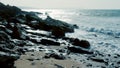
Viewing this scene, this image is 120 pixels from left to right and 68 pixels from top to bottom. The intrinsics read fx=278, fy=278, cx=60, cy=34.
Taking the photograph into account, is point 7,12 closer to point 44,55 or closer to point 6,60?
point 44,55

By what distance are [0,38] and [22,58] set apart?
184cm

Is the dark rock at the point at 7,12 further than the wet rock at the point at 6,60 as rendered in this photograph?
Yes

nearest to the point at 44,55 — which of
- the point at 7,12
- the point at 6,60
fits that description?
the point at 6,60

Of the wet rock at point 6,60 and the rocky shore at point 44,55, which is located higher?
the wet rock at point 6,60

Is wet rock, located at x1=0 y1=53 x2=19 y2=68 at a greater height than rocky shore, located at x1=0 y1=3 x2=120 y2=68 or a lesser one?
greater

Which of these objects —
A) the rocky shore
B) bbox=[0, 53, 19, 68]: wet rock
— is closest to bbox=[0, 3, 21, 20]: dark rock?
the rocky shore

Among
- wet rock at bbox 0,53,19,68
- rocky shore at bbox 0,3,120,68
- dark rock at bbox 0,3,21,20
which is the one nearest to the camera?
wet rock at bbox 0,53,19,68

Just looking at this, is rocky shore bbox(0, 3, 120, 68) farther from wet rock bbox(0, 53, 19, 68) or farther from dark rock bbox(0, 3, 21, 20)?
dark rock bbox(0, 3, 21, 20)

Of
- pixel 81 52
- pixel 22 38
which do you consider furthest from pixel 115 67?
pixel 22 38

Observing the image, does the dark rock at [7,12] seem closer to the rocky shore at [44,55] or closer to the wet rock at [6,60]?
the rocky shore at [44,55]

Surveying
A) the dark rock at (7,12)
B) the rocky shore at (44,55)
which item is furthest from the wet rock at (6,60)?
the dark rock at (7,12)

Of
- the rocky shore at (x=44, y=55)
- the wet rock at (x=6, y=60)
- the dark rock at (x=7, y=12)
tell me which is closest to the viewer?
the wet rock at (x=6, y=60)

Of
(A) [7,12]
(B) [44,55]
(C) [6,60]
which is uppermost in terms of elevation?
(C) [6,60]

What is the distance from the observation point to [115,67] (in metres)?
18.1
